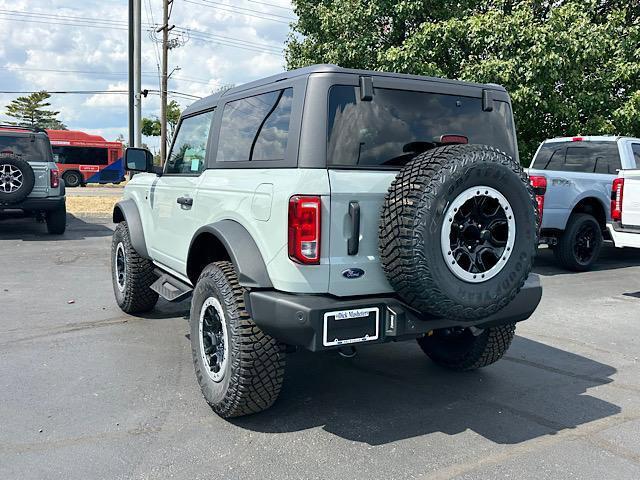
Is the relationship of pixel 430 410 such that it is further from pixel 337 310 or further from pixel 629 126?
pixel 629 126

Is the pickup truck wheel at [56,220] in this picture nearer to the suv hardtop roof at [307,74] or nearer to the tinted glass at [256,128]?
the suv hardtop roof at [307,74]

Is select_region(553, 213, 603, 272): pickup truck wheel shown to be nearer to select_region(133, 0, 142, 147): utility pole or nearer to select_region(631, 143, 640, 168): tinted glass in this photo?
select_region(631, 143, 640, 168): tinted glass

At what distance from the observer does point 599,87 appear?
12.7m

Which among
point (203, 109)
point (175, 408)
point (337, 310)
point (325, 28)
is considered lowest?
point (175, 408)

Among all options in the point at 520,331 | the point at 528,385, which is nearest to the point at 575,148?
the point at 520,331

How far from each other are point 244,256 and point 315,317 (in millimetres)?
562

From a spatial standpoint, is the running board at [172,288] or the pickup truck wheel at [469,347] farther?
the running board at [172,288]

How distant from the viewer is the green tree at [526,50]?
38.6 feet

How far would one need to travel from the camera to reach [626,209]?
762cm

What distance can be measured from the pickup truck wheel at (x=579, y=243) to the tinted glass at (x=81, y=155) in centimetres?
2906

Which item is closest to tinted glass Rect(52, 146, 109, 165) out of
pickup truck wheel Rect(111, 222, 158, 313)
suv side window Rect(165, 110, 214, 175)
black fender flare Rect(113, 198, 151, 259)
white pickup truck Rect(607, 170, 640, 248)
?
pickup truck wheel Rect(111, 222, 158, 313)

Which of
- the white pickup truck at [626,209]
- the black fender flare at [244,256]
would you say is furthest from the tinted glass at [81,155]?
the black fender flare at [244,256]

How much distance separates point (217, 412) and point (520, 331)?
328cm

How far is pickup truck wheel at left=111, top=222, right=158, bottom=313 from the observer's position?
18.2 ft
